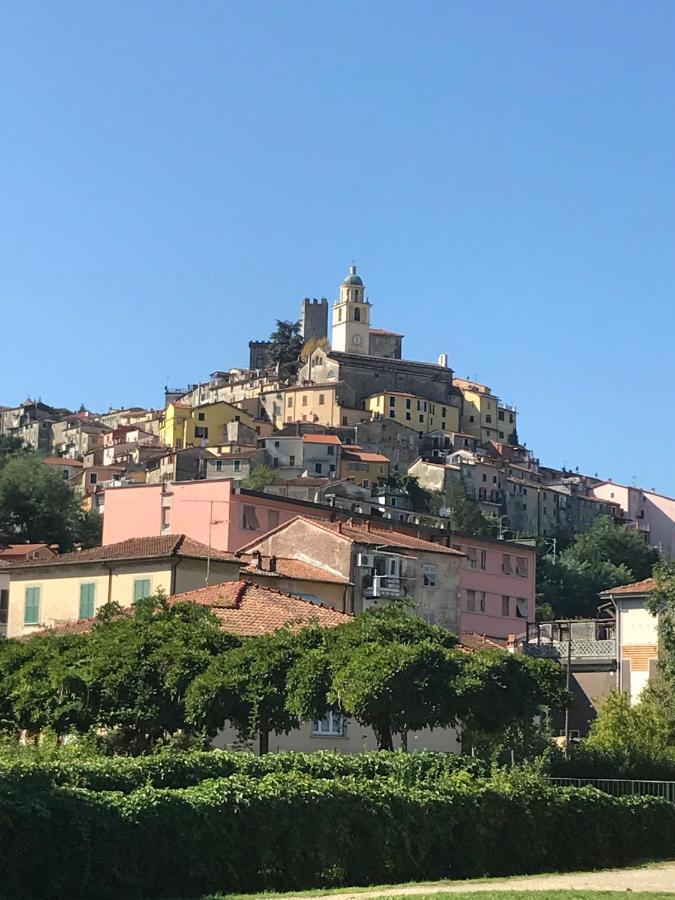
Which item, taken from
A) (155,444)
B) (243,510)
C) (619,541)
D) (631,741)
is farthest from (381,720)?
(155,444)

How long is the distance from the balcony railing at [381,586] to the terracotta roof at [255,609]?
1693cm

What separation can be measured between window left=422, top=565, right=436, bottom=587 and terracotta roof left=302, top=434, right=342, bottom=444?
87.2 meters

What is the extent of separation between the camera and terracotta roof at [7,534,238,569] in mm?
47531

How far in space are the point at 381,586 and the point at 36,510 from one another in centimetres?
5543

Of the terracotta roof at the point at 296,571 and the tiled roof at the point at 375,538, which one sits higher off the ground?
the tiled roof at the point at 375,538

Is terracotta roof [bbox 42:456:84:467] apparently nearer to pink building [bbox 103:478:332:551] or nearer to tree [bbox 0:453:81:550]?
tree [bbox 0:453:81:550]

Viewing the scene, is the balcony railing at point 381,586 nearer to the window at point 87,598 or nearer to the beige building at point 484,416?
the window at point 87,598

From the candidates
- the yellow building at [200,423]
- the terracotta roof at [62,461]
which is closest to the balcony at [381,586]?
the yellow building at [200,423]

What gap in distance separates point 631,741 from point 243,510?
159 ft

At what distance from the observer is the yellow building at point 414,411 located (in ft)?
562

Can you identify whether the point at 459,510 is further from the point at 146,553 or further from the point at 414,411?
the point at 146,553

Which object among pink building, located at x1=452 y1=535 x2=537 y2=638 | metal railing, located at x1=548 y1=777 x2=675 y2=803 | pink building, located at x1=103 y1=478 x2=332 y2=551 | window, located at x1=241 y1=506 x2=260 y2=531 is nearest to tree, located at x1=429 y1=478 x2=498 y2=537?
pink building, located at x1=452 y1=535 x2=537 y2=638

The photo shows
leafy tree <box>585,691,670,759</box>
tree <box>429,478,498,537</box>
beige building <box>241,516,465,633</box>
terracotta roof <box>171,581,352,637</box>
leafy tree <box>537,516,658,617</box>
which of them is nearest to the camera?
terracotta roof <box>171,581,352,637</box>

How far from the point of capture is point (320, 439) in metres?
154
